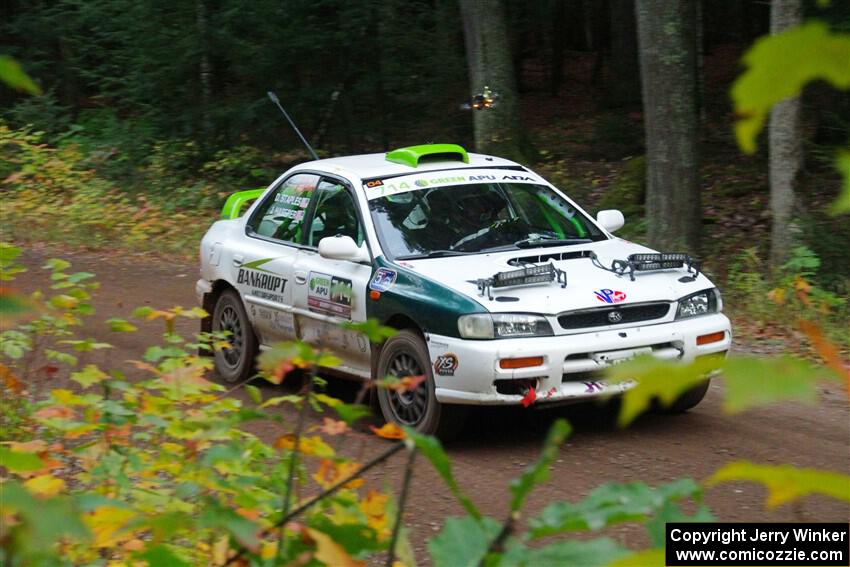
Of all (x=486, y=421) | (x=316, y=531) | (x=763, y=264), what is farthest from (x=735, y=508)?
(x=763, y=264)

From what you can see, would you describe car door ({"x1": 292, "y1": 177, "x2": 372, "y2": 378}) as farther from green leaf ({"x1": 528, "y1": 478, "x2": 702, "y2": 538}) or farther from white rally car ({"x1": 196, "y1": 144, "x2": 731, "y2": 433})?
green leaf ({"x1": 528, "y1": 478, "x2": 702, "y2": 538})

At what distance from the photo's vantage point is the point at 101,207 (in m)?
19.6

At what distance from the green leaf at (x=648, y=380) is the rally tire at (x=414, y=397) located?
576cm

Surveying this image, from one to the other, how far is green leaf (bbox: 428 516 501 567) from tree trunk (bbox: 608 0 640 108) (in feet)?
68.4

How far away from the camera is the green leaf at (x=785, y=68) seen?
47.6 inches

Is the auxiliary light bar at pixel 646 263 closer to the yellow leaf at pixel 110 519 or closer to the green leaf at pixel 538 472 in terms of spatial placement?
the yellow leaf at pixel 110 519

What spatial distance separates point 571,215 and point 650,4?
4.52m

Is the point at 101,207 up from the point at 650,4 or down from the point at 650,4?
down

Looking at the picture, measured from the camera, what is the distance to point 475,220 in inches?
325

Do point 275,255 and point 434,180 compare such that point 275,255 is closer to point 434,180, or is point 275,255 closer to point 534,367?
point 434,180

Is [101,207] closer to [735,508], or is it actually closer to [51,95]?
[51,95]

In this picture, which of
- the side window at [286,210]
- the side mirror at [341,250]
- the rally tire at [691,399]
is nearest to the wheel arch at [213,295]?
the side window at [286,210]

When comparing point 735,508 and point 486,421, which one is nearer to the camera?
point 735,508

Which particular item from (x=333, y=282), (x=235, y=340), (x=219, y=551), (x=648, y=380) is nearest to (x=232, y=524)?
(x=219, y=551)
